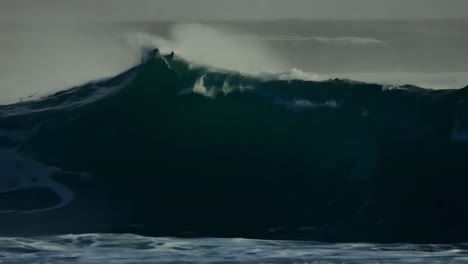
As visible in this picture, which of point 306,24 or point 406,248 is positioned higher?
point 306,24

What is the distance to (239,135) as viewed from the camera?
8203 millimetres

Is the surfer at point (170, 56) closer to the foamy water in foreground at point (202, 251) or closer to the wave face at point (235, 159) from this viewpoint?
the wave face at point (235, 159)

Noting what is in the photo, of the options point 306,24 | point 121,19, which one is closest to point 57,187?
point 121,19

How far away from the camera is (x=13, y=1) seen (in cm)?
783

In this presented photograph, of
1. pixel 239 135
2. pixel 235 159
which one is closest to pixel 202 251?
pixel 235 159

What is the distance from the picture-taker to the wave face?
23.9ft

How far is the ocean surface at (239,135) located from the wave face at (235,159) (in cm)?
1

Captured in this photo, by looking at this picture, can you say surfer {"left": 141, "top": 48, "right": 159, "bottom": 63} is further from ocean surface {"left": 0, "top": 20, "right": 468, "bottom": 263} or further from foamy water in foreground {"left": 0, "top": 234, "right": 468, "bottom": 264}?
foamy water in foreground {"left": 0, "top": 234, "right": 468, "bottom": 264}

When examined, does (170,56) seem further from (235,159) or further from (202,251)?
(202,251)

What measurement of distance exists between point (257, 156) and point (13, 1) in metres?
1.83

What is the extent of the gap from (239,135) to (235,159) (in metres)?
0.24

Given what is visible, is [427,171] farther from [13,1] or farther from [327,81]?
[13,1]

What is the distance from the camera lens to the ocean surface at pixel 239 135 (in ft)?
23.8

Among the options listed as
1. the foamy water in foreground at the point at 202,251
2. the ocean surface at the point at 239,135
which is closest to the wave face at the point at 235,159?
the ocean surface at the point at 239,135
